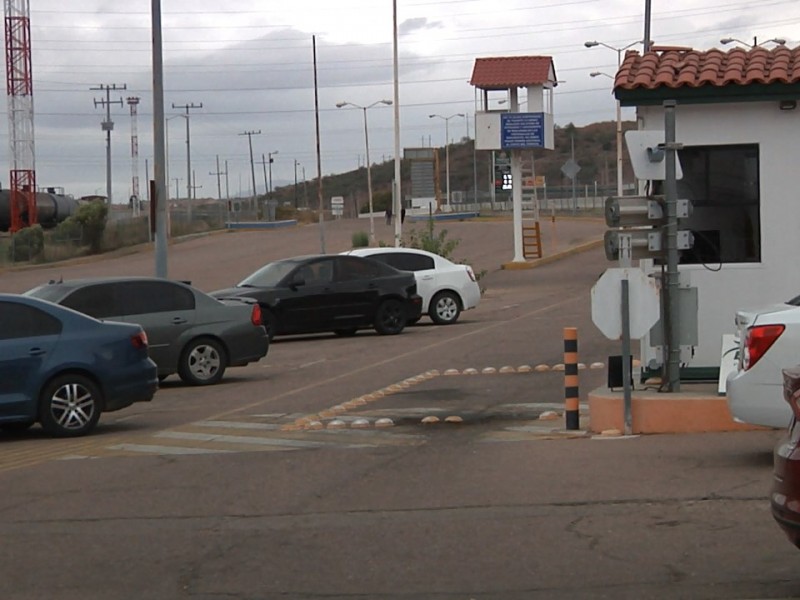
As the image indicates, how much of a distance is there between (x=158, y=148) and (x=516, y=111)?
22.0 m

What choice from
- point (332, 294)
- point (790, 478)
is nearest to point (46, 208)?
point (332, 294)

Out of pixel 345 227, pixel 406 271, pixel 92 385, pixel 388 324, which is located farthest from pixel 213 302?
pixel 345 227

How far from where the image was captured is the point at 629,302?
37.8 feet

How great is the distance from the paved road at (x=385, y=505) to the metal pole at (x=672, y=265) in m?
0.84

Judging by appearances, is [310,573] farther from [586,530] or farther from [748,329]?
[748,329]

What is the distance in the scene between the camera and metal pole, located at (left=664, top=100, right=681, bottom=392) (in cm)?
1209

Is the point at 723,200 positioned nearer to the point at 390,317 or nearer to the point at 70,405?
the point at 70,405

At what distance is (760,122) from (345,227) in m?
67.7

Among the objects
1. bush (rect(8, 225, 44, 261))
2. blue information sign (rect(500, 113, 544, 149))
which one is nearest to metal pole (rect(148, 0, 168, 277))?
blue information sign (rect(500, 113, 544, 149))

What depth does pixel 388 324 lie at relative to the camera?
2555 cm

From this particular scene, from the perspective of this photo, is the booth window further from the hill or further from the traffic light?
the hill

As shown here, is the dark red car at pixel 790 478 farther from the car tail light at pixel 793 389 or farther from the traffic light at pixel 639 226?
the traffic light at pixel 639 226

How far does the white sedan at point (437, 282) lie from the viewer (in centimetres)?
2794

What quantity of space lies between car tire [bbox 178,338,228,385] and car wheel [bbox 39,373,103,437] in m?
4.41
